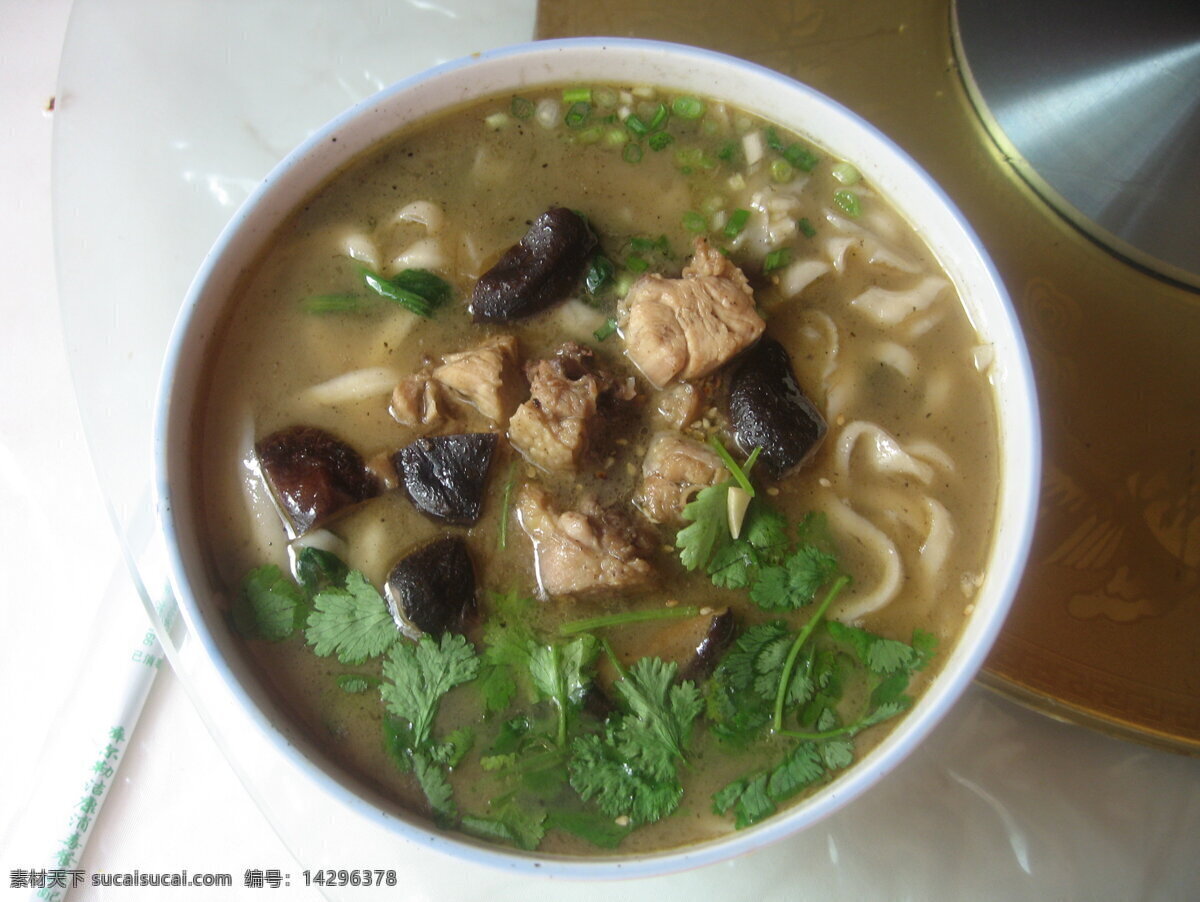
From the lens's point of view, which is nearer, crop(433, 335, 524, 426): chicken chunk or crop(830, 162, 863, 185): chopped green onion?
crop(433, 335, 524, 426): chicken chunk

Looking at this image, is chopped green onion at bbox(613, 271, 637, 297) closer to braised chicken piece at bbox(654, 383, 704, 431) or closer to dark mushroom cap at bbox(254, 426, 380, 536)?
braised chicken piece at bbox(654, 383, 704, 431)

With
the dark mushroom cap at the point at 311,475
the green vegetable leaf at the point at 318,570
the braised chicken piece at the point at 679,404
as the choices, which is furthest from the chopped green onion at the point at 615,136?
the green vegetable leaf at the point at 318,570

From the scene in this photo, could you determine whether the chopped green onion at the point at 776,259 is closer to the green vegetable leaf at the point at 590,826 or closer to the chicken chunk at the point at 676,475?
the chicken chunk at the point at 676,475

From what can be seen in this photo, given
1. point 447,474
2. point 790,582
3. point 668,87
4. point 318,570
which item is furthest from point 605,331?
point 318,570

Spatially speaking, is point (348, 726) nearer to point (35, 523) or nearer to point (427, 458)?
point (427, 458)

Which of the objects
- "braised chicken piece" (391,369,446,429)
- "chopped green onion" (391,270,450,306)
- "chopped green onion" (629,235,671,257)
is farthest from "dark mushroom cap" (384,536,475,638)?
"chopped green onion" (629,235,671,257)

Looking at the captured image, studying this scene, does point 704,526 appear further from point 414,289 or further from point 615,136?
point 615,136

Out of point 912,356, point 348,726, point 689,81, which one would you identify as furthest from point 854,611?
point 689,81
